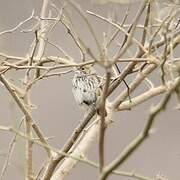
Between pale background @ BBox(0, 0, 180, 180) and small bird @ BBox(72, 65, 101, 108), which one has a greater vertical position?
small bird @ BBox(72, 65, 101, 108)

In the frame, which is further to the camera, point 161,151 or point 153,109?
point 161,151

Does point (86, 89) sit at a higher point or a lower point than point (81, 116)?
higher

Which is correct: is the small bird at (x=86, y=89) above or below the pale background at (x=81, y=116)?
above

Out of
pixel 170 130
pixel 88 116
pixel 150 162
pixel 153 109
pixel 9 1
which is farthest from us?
pixel 9 1

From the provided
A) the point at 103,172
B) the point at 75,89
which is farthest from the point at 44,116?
the point at 103,172

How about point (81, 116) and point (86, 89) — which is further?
point (81, 116)

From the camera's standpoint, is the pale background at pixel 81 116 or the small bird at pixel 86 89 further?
the pale background at pixel 81 116

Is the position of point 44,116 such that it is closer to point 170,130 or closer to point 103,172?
point 170,130

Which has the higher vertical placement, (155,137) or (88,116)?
(88,116)

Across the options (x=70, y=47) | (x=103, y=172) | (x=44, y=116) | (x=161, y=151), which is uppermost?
(x=103, y=172)

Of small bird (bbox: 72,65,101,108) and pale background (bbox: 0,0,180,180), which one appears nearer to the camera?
small bird (bbox: 72,65,101,108)

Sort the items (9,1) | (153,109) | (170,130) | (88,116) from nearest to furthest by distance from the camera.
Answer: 1. (153,109)
2. (88,116)
3. (170,130)
4. (9,1)
